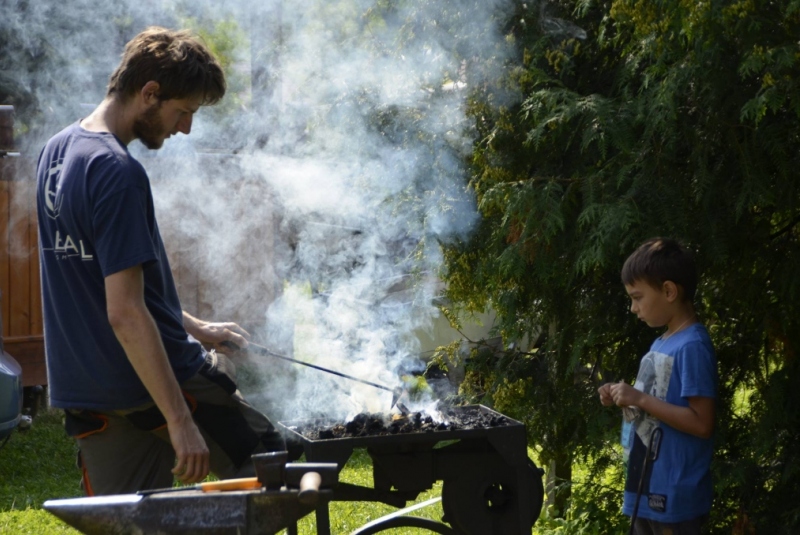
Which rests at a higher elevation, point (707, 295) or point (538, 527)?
point (707, 295)

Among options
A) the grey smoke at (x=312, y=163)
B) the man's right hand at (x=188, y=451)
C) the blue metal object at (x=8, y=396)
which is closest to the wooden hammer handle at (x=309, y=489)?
the man's right hand at (x=188, y=451)

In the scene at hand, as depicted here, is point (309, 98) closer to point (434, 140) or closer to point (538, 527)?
point (434, 140)

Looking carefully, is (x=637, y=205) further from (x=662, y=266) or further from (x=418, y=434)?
(x=418, y=434)

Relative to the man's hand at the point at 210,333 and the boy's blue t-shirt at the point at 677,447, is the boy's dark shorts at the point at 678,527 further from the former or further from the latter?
the man's hand at the point at 210,333

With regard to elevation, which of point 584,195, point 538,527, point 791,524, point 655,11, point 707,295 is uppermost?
point 655,11

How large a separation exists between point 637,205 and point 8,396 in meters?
4.15

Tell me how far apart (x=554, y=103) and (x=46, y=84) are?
722 cm

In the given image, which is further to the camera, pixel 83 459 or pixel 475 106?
pixel 475 106

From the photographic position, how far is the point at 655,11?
10.3ft

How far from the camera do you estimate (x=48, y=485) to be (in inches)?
250

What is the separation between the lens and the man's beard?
112 inches

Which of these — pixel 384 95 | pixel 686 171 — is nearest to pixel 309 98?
pixel 384 95

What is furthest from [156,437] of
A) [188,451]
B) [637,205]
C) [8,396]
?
[8,396]

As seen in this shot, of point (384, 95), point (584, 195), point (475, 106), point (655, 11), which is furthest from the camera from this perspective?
point (384, 95)
